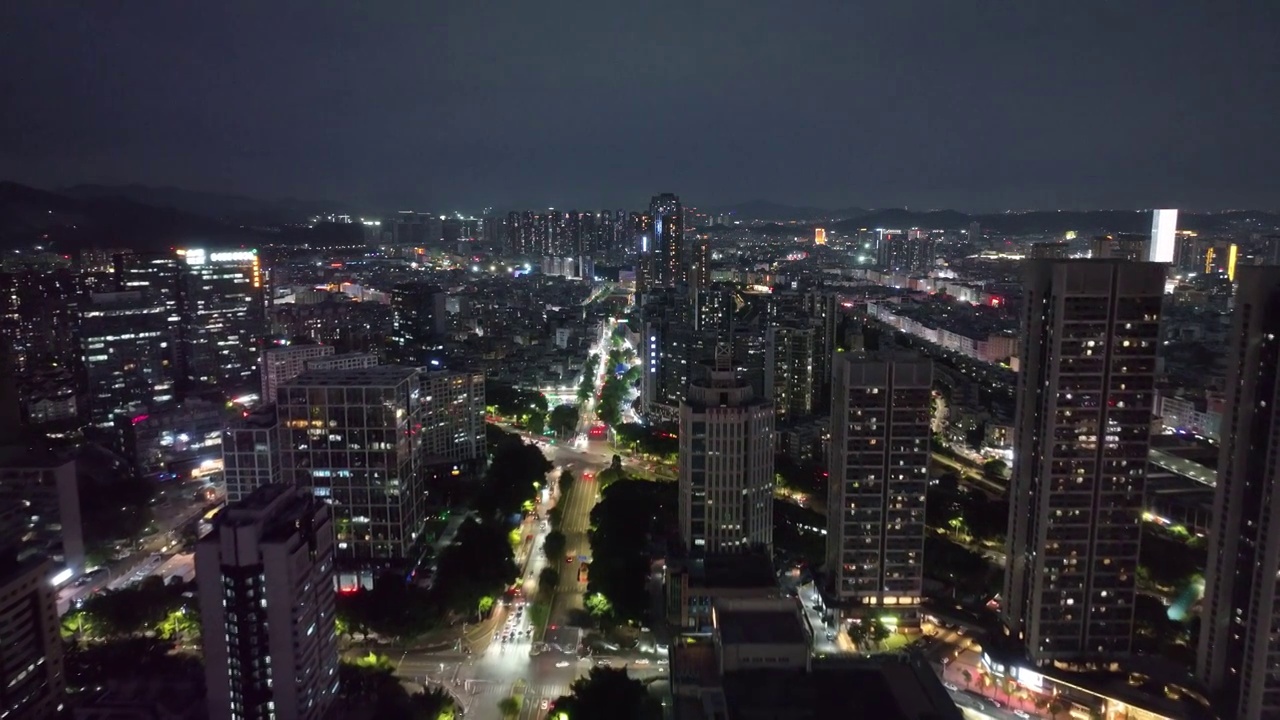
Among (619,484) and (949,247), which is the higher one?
(949,247)

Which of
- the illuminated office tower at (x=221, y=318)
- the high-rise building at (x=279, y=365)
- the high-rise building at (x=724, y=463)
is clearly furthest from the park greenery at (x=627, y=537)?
the illuminated office tower at (x=221, y=318)

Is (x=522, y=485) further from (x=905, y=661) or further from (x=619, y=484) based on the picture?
(x=905, y=661)

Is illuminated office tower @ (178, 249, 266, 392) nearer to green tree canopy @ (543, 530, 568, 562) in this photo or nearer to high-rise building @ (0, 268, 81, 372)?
high-rise building @ (0, 268, 81, 372)

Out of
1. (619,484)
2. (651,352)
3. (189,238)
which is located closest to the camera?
(619,484)

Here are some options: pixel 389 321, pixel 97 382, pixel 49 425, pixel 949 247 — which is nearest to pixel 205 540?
pixel 49 425

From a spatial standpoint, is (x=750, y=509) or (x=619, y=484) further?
(x=619, y=484)

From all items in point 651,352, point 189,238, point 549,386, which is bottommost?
point 549,386

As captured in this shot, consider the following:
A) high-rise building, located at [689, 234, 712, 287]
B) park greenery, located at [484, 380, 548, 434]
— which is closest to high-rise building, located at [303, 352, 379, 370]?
park greenery, located at [484, 380, 548, 434]
